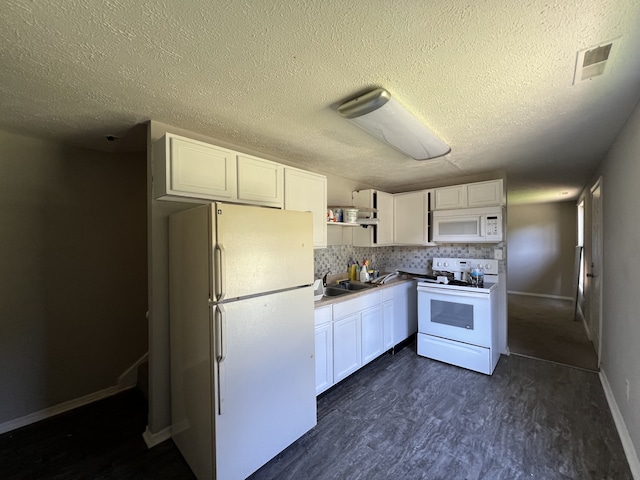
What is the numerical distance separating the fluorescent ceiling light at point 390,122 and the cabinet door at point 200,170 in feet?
3.00

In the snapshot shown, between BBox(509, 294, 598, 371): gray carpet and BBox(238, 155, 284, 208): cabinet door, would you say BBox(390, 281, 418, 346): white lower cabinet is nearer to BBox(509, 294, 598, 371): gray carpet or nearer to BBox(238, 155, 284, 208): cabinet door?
BBox(509, 294, 598, 371): gray carpet

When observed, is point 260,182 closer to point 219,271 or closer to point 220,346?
point 219,271

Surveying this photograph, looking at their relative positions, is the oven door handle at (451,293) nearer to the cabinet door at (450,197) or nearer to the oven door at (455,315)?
the oven door at (455,315)

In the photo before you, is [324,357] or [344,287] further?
[344,287]

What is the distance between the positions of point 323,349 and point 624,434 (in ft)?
6.94

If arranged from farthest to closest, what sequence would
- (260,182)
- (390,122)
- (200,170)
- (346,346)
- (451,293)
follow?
(451,293), (346,346), (260,182), (200,170), (390,122)

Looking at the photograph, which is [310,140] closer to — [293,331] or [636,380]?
[293,331]

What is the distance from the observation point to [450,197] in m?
3.31

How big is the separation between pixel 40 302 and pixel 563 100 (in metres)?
3.94

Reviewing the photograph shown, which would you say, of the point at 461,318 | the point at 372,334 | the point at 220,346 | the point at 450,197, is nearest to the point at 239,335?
the point at 220,346

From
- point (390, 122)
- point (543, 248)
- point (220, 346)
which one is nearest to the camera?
point (220, 346)

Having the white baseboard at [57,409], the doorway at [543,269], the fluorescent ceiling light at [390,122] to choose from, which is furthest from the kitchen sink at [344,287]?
the doorway at [543,269]

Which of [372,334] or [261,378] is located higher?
[261,378]

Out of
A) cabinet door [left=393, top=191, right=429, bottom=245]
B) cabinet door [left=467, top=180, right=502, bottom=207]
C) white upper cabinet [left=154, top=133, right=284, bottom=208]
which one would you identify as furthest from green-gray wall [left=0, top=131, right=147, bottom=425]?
cabinet door [left=467, top=180, right=502, bottom=207]
